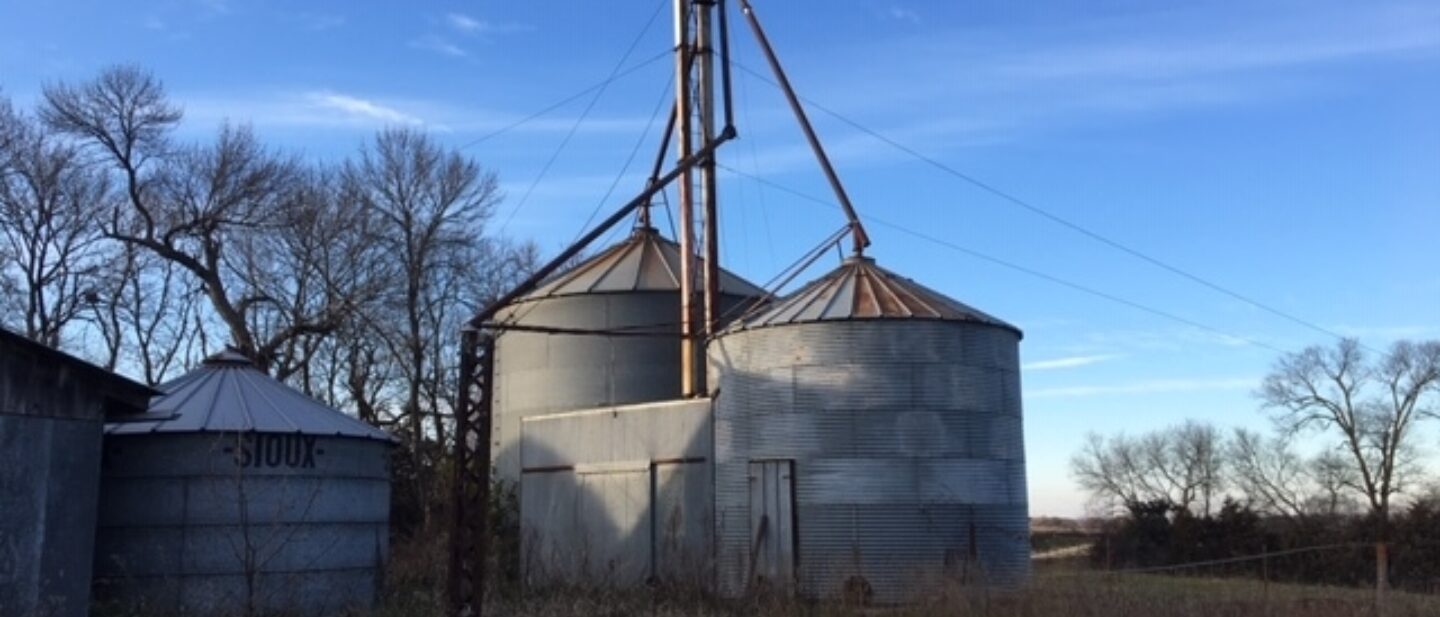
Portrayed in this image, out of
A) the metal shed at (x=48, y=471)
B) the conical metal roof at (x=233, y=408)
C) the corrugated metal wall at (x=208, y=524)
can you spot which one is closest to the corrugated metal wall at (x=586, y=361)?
the conical metal roof at (x=233, y=408)

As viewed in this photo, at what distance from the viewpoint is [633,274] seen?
99.0 feet

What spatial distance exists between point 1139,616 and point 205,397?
14738 mm

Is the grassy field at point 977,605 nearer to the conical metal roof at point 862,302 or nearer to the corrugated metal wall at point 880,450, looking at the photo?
the corrugated metal wall at point 880,450

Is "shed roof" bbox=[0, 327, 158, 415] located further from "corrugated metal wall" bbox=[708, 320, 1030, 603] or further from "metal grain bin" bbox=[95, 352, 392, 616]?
"corrugated metal wall" bbox=[708, 320, 1030, 603]

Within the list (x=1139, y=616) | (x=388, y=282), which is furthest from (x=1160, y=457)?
(x=1139, y=616)

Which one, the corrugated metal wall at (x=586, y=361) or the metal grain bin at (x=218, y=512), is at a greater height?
the corrugated metal wall at (x=586, y=361)

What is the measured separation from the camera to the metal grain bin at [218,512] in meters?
19.1

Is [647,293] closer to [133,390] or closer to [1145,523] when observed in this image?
[133,390]

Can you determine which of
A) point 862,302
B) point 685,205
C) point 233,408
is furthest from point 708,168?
point 233,408

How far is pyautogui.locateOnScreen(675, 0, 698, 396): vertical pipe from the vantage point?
82.4 feet

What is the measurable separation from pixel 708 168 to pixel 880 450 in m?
7.98

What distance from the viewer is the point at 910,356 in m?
20.9

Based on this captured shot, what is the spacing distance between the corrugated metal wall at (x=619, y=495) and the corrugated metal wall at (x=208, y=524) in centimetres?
469

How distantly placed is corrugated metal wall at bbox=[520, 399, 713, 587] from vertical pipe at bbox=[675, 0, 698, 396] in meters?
1.84
